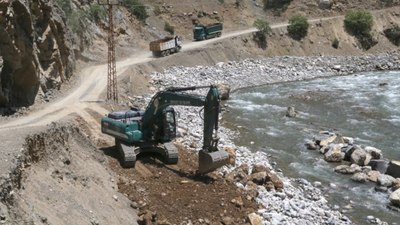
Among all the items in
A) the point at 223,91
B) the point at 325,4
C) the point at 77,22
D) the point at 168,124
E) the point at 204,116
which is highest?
the point at 325,4

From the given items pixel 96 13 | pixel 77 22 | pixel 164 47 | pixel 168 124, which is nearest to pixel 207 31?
pixel 164 47

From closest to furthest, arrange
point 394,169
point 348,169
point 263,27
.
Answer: point 394,169, point 348,169, point 263,27

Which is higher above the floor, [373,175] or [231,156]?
[231,156]

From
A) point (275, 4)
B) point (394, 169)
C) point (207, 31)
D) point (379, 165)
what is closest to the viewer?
point (394, 169)

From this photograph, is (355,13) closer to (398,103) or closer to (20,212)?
(398,103)

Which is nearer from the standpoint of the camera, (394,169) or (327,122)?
(394,169)

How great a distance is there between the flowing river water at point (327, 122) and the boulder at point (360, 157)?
895 mm

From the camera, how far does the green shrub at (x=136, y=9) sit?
159ft

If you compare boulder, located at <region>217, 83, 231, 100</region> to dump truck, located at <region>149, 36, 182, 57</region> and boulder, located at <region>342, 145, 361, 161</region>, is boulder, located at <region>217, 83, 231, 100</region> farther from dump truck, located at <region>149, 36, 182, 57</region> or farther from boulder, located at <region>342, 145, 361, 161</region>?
boulder, located at <region>342, 145, 361, 161</region>

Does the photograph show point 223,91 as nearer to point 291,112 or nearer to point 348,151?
point 291,112

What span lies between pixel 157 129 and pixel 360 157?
364 inches

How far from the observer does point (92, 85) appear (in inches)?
1211

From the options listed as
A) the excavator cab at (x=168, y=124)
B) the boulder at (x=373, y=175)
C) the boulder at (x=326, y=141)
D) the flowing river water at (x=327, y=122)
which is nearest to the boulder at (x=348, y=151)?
the flowing river water at (x=327, y=122)

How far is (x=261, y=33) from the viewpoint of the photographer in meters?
50.3
